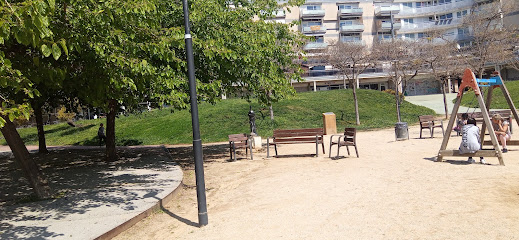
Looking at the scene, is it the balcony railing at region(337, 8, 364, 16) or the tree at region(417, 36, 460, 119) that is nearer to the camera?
the tree at region(417, 36, 460, 119)

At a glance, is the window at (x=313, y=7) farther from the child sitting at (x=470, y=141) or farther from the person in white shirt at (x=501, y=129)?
the child sitting at (x=470, y=141)

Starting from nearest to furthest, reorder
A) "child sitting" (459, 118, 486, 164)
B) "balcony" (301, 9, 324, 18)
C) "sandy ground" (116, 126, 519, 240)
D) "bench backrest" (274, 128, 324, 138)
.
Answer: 1. "sandy ground" (116, 126, 519, 240)
2. "child sitting" (459, 118, 486, 164)
3. "bench backrest" (274, 128, 324, 138)
4. "balcony" (301, 9, 324, 18)

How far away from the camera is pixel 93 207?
7172 millimetres

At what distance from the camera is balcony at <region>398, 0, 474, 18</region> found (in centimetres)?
5010

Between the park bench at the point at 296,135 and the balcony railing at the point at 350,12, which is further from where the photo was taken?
Answer: the balcony railing at the point at 350,12

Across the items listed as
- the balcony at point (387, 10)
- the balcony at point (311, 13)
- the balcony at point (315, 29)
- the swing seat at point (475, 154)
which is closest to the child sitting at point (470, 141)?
the swing seat at point (475, 154)

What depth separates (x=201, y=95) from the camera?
11570mm

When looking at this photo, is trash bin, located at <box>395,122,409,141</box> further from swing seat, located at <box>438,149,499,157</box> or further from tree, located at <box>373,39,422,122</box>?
tree, located at <box>373,39,422,122</box>

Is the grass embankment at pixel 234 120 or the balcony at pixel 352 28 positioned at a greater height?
the balcony at pixel 352 28

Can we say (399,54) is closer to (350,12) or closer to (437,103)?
(437,103)

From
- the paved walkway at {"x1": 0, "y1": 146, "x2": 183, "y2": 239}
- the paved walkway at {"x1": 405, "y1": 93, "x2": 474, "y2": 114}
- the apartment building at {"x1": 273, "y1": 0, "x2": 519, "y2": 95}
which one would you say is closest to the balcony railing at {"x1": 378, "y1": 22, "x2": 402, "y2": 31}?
the apartment building at {"x1": 273, "y1": 0, "x2": 519, "y2": 95}

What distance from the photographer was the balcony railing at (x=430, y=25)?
50203 mm

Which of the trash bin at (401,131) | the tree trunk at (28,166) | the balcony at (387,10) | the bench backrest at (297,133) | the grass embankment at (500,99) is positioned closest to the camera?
the tree trunk at (28,166)

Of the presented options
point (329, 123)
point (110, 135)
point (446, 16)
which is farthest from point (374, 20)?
point (110, 135)
